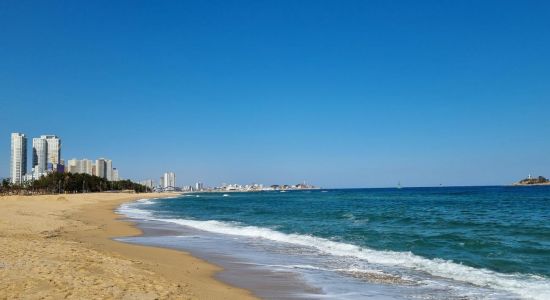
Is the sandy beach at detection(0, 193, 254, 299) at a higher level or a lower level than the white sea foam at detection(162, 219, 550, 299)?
higher

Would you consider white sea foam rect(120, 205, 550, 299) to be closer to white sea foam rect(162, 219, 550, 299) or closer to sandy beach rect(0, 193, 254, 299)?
white sea foam rect(162, 219, 550, 299)

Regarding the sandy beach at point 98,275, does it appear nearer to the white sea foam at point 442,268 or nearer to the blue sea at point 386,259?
the blue sea at point 386,259

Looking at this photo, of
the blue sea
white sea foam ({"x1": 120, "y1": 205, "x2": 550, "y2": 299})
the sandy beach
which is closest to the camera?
the sandy beach

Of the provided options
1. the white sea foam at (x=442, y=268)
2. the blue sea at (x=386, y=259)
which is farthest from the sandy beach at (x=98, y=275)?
the white sea foam at (x=442, y=268)

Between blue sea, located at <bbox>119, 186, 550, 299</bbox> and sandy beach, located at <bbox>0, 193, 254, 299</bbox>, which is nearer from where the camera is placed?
sandy beach, located at <bbox>0, 193, 254, 299</bbox>

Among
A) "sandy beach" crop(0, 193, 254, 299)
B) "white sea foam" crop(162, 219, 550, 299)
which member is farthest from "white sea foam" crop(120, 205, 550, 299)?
"sandy beach" crop(0, 193, 254, 299)

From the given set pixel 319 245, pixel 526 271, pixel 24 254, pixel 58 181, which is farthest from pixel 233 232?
pixel 58 181

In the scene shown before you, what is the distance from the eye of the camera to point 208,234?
78.1ft

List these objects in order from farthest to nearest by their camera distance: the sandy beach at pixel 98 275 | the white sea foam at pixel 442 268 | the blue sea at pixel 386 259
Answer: the white sea foam at pixel 442 268, the blue sea at pixel 386 259, the sandy beach at pixel 98 275

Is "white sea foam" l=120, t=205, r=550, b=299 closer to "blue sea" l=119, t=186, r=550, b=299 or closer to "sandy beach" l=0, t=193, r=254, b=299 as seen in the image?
"blue sea" l=119, t=186, r=550, b=299

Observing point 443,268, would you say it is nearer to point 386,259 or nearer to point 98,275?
point 386,259

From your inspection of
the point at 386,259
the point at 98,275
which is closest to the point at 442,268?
the point at 386,259

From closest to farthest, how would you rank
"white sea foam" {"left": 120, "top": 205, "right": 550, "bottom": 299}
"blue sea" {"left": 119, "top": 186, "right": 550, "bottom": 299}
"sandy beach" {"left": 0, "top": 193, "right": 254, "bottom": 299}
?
"sandy beach" {"left": 0, "top": 193, "right": 254, "bottom": 299} → "blue sea" {"left": 119, "top": 186, "right": 550, "bottom": 299} → "white sea foam" {"left": 120, "top": 205, "right": 550, "bottom": 299}

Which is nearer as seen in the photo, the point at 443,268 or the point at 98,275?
the point at 98,275
